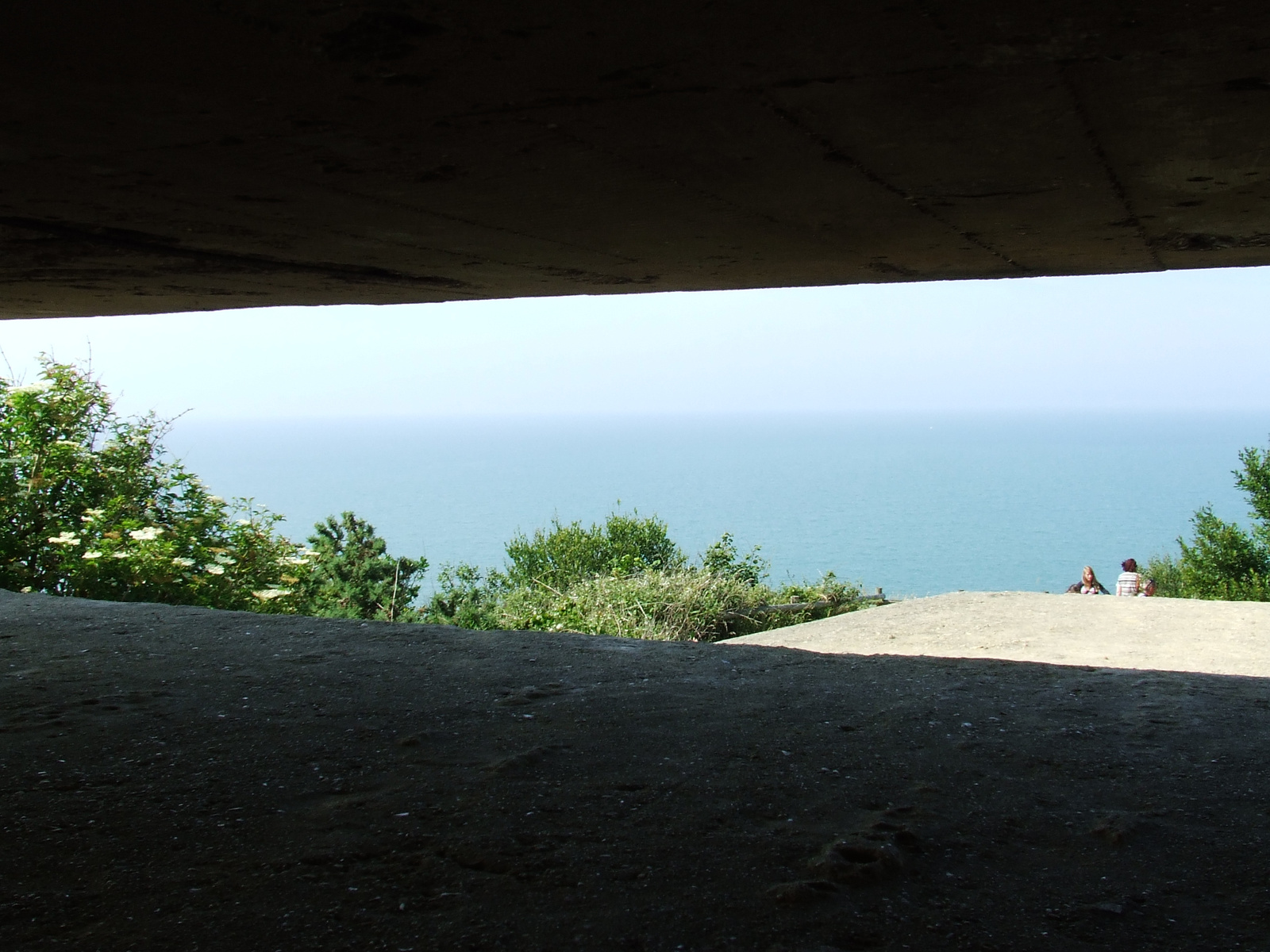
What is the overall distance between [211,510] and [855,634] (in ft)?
19.5

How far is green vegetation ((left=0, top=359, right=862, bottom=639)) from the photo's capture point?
798 centimetres

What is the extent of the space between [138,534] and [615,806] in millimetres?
6189

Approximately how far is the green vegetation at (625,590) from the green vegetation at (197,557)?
3cm

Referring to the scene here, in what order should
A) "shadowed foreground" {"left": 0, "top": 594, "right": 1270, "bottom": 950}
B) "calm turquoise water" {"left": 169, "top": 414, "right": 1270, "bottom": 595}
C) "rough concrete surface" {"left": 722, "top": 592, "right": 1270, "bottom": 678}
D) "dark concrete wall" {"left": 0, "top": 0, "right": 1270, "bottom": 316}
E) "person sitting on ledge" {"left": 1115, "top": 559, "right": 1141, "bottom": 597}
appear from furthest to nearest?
"calm turquoise water" {"left": 169, "top": 414, "right": 1270, "bottom": 595} → "person sitting on ledge" {"left": 1115, "top": 559, "right": 1141, "bottom": 597} → "rough concrete surface" {"left": 722, "top": 592, "right": 1270, "bottom": 678} → "shadowed foreground" {"left": 0, "top": 594, "right": 1270, "bottom": 950} → "dark concrete wall" {"left": 0, "top": 0, "right": 1270, "bottom": 316}

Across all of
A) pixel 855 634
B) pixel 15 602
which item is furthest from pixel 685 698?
pixel 855 634

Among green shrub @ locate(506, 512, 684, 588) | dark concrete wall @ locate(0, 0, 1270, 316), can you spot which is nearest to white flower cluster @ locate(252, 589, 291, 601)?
dark concrete wall @ locate(0, 0, 1270, 316)

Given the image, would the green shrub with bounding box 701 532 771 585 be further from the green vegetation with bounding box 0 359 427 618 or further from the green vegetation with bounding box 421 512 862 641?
the green vegetation with bounding box 0 359 427 618

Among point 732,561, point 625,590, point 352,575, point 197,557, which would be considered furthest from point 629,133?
point 732,561

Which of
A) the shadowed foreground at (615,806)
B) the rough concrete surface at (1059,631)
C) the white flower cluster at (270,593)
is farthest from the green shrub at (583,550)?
the shadowed foreground at (615,806)

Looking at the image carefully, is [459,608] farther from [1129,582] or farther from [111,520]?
[1129,582]

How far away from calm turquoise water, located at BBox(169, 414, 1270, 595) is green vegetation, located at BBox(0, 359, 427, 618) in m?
1.22

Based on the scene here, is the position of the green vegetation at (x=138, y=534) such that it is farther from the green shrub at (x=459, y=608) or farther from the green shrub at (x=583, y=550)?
the green shrub at (x=583, y=550)

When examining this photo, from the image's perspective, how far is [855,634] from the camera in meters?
9.38

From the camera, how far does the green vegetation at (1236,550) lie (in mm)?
17125
